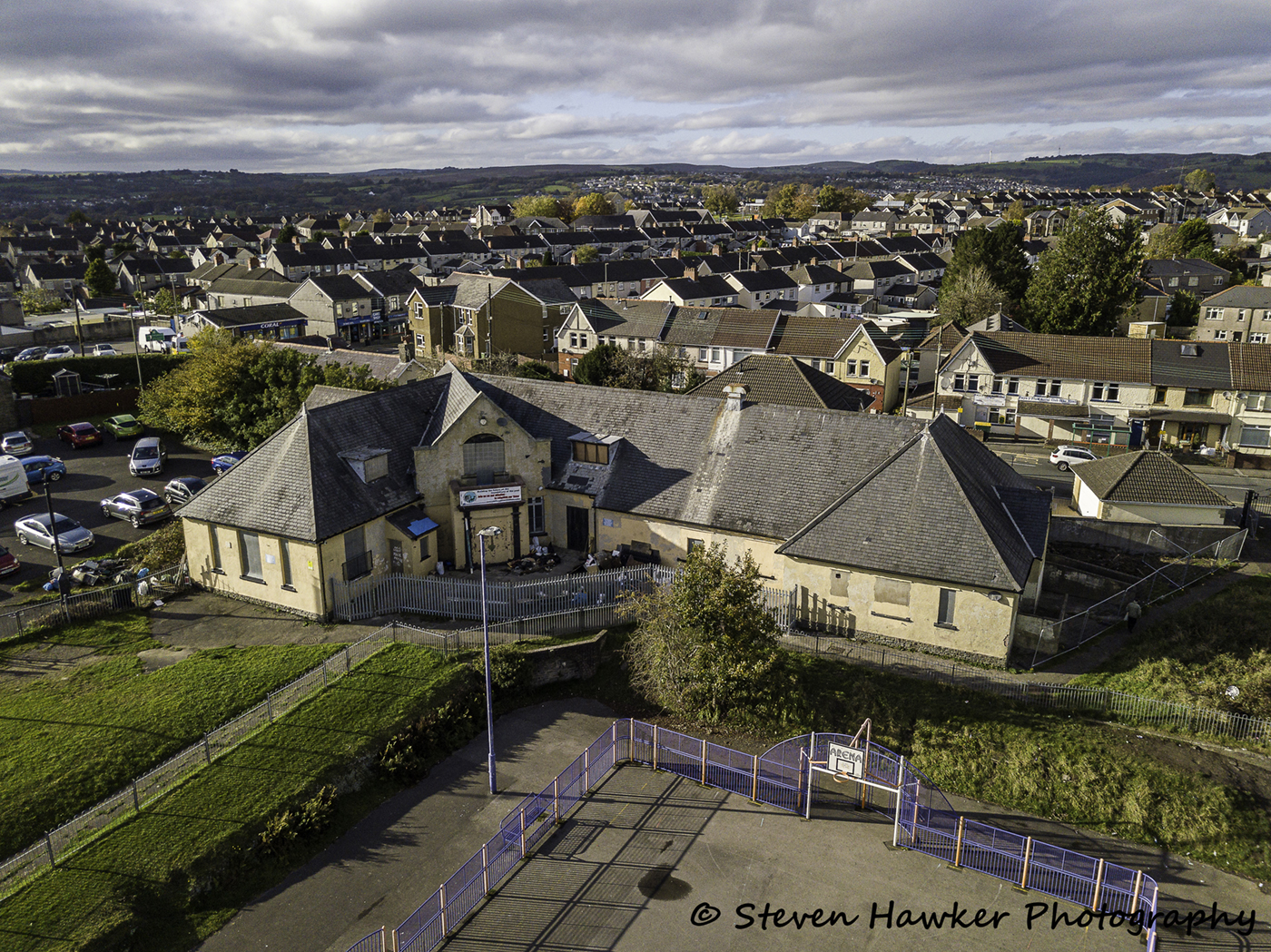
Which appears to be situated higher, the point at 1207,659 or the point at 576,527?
the point at 576,527

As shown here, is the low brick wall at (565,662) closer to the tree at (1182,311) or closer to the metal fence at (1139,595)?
the metal fence at (1139,595)

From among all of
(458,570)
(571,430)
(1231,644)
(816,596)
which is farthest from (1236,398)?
(458,570)

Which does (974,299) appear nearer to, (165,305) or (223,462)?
(223,462)

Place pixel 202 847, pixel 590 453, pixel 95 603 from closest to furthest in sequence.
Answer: pixel 202 847 < pixel 95 603 < pixel 590 453

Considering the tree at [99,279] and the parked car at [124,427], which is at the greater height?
the tree at [99,279]

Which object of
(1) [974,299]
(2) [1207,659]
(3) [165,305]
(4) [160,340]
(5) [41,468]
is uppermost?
(1) [974,299]

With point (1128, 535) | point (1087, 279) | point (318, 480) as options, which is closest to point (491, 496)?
point (318, 480)

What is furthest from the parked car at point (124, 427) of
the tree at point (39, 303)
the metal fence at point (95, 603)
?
the tree at point (39, 303)
